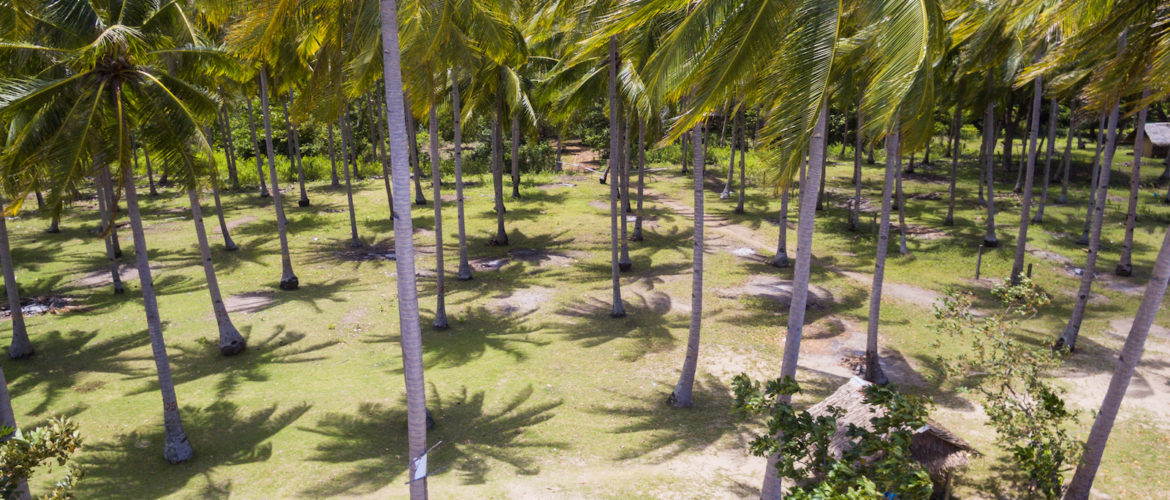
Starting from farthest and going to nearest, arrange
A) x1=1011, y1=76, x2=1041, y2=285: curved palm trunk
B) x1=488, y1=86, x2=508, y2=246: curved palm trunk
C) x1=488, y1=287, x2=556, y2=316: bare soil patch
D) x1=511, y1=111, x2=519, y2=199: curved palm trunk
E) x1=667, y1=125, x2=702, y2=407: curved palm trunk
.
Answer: x1=511, y1=111, x2=519, y2=199: curved palm trunk
x1=488, y1=86, x2=508, y2=246: curved palm trunk
x1=1011, y1=76, x2=1041, y2=285: curved palm trunk
x1=488, y1=287, x2=556, y2=316: bare soil patch
x1=667, y1=125, x2=702, y2=407: curved palm trunk

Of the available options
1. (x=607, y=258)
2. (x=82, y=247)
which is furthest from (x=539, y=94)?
(x=82, y=247)

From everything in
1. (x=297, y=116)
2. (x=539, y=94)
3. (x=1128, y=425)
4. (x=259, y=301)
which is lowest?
(x=1128, y=425)

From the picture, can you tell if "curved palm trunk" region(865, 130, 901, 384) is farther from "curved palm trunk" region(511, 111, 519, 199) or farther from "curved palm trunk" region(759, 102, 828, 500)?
"curved palm trunk" region(511, 111, 519, 199)

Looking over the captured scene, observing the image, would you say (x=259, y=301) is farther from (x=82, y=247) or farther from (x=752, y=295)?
(x=752, y=295)

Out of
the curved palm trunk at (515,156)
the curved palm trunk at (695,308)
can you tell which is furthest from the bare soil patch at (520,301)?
the curved palm trunk at (515,156)

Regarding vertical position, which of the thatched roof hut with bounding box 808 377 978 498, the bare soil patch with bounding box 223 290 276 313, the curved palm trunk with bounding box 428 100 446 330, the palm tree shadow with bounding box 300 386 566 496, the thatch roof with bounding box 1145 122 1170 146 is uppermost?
the thatch roof with bounding box 1145 122 1170 146

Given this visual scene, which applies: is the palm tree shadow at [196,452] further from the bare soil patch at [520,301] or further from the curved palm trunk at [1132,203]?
the curved palm trunk at [1132,203]

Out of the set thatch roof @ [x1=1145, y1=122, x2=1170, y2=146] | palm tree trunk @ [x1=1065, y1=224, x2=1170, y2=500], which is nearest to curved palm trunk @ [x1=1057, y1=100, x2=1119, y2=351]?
palm tree trunk @ [x1=1065, y1=224, x2=1170, y2=500]
